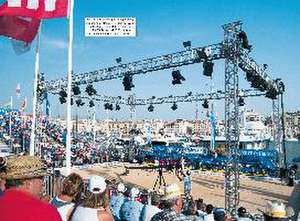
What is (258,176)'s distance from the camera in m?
32.1

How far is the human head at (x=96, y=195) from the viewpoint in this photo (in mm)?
4238

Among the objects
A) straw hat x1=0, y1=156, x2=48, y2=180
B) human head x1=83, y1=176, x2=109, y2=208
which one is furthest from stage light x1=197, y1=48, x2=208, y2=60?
straw hat x1=0, y1=156, x2=48, y2=180

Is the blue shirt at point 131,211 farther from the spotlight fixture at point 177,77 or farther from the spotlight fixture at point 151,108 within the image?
the spotlight fixture at point 151,108

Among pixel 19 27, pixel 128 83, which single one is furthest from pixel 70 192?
pixel 128 83

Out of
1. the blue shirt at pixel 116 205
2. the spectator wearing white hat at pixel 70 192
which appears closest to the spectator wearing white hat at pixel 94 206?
the spectator wearing white hat at pixel 70 192

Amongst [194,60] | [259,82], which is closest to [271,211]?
[194,60]

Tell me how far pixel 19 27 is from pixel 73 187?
729 cm

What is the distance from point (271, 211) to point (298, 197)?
18.8m

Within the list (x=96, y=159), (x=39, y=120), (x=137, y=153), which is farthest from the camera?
(x=137, y=153)

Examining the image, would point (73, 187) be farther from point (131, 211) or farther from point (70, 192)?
point (131, 211)

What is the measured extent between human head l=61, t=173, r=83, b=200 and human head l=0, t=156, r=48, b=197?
244 cm

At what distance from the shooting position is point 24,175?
2760 millimetres

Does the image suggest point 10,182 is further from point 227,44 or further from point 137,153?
point 137,153

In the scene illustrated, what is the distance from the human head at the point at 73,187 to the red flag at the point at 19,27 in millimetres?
7037
